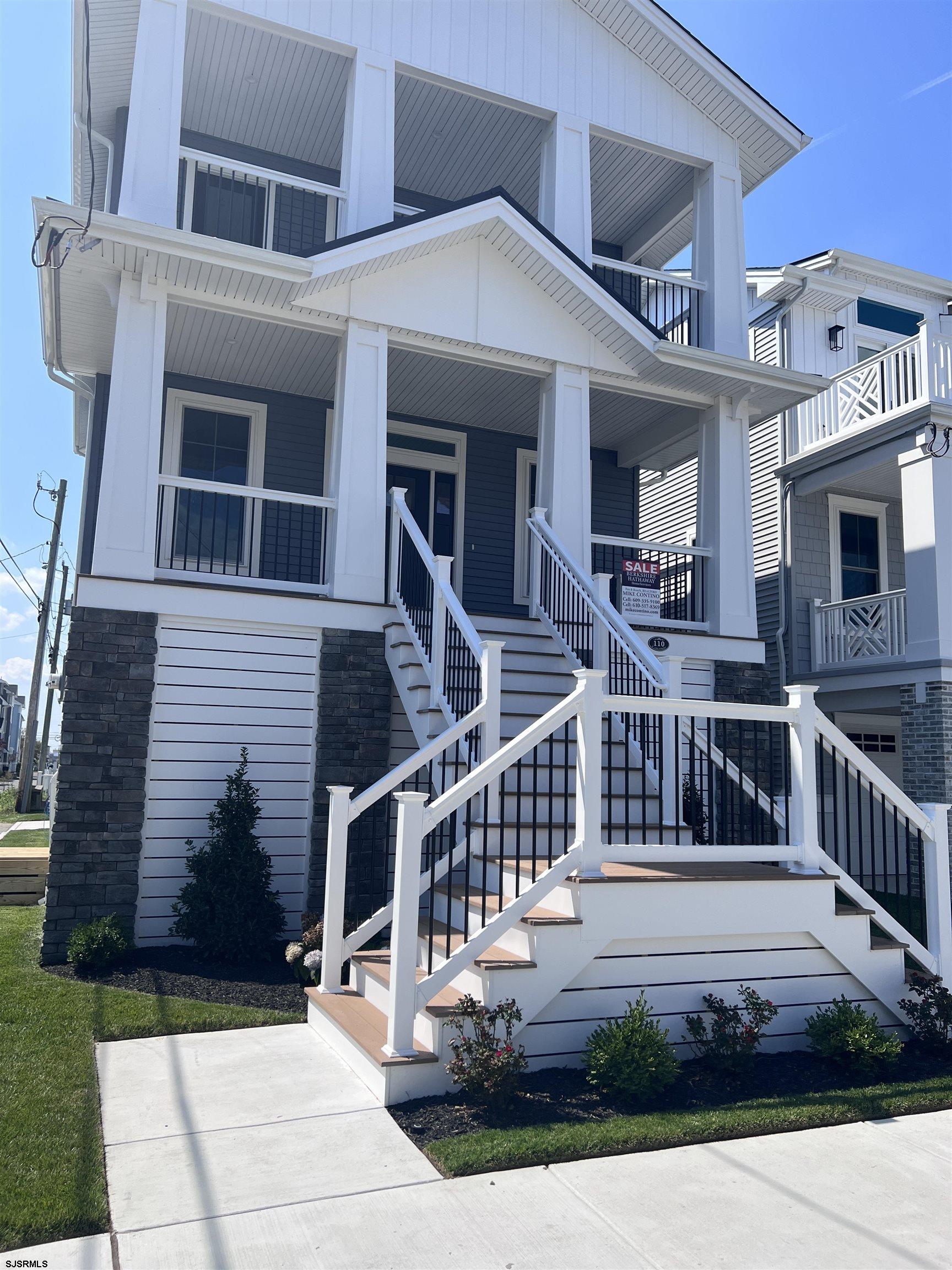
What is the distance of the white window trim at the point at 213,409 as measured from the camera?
10.8m

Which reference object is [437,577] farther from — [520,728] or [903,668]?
[903,668]

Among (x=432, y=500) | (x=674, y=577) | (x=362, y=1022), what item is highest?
(x=432, y=500)

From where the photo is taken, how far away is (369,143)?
31.5ft

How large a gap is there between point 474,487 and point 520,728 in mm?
5296

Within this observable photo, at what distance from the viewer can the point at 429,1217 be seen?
3449mm

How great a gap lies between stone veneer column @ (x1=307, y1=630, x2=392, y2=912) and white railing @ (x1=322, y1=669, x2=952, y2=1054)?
1437 millimetres

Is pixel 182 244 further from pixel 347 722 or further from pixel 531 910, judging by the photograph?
pixel 531 910

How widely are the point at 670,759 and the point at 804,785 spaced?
1.20 m

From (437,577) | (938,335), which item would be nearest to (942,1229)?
(437,577)

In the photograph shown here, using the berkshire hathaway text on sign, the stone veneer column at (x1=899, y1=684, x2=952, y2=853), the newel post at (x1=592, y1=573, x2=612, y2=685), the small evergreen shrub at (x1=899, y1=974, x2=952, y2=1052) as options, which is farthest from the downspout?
the small evergreen shrub at (x1=899, y1=974, x2=952, y2=1052)

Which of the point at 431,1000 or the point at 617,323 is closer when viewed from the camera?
the point at 431,1000

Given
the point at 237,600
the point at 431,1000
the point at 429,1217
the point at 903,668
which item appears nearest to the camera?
the point at 429,1217

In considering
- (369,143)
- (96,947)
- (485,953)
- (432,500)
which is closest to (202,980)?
(96,947)

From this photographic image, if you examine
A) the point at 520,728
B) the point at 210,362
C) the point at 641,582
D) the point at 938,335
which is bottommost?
the point at 520,728
